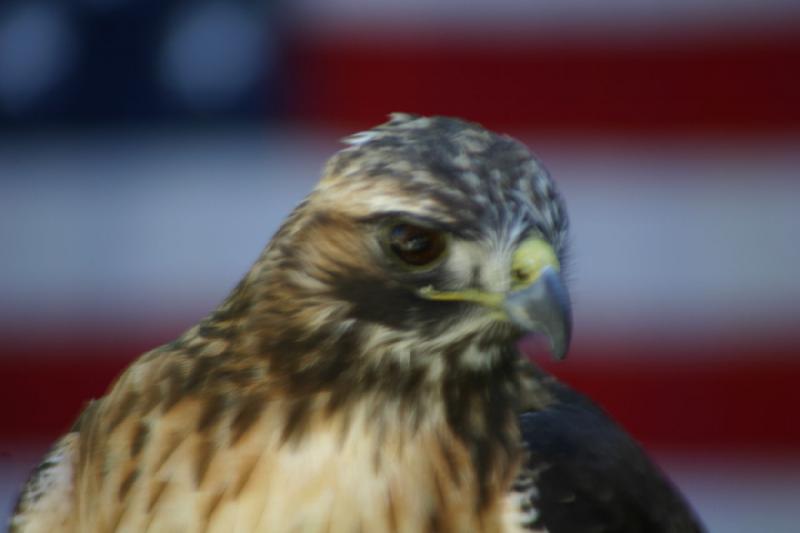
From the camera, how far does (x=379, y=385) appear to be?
1.63m

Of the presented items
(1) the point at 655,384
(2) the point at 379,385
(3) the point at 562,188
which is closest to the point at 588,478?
(2) the point at 379,385

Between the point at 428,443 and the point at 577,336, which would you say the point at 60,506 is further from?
the point at 577,336

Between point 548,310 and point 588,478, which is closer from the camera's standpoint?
point 548,310

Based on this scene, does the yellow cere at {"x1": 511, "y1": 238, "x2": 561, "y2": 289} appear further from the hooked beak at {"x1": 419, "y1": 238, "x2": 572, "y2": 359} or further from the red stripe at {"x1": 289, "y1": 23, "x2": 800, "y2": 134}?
the red stripe at {"x1": 289, "y1": 23, "x2": 800, "y2": 134}

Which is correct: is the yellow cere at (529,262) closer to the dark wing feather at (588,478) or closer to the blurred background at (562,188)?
the dark wing feather at (588,478)

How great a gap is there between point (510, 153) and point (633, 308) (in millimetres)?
2419

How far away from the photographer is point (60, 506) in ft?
5.90

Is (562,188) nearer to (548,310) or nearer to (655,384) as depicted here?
(655,384)

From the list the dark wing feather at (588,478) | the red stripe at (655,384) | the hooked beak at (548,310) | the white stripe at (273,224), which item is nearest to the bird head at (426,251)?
the hooked beak at (548,310)

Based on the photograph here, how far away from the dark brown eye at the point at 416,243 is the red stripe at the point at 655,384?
2403mm

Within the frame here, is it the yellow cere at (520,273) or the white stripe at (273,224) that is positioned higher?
the yellow cere at (520,273)

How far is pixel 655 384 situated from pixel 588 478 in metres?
2.35

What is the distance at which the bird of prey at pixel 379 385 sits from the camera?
1.55 m

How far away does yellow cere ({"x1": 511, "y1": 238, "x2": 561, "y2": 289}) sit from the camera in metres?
1.52
